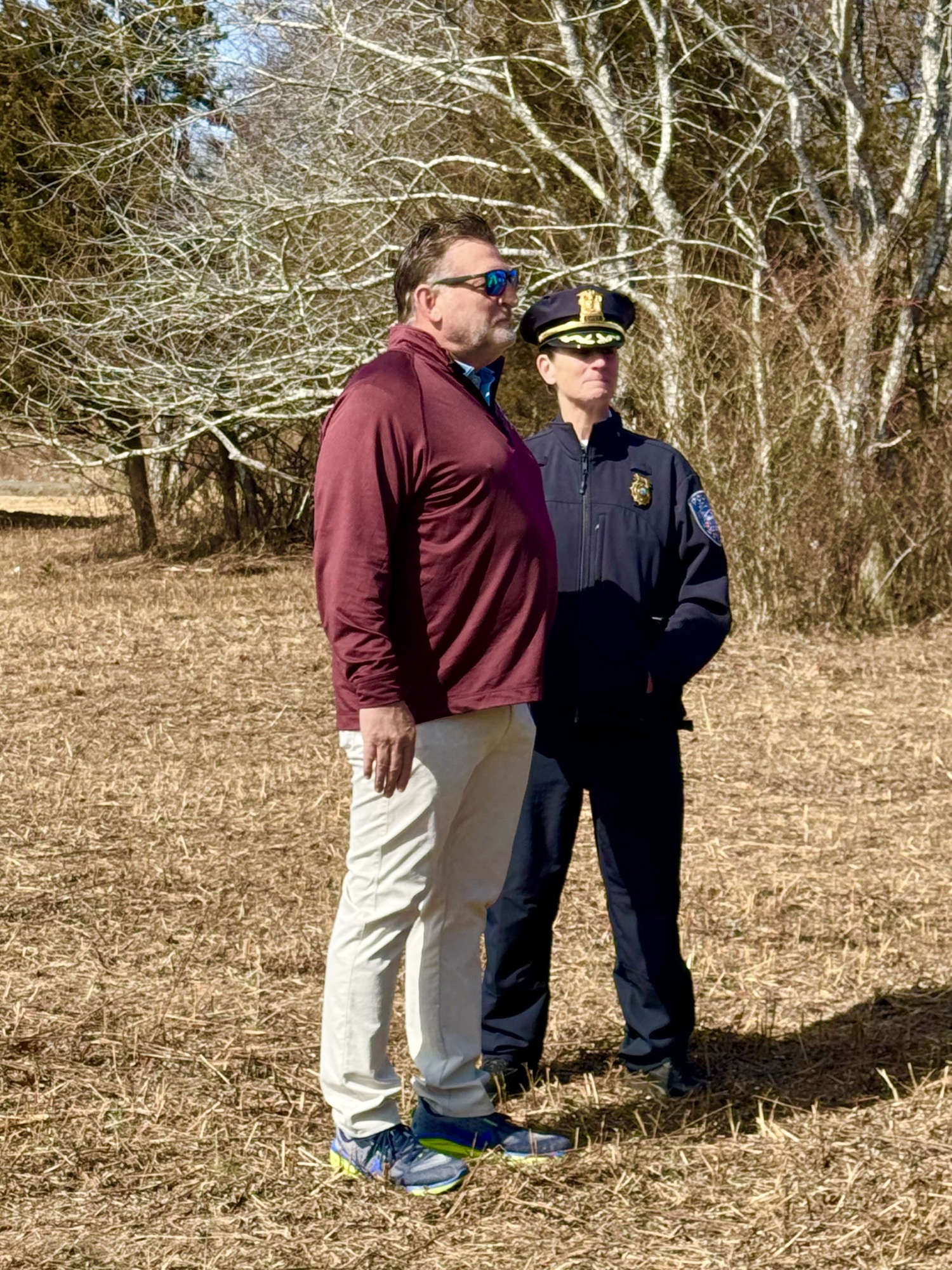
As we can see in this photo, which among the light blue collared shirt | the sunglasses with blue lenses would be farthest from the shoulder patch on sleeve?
the sunglasses with blue lenses

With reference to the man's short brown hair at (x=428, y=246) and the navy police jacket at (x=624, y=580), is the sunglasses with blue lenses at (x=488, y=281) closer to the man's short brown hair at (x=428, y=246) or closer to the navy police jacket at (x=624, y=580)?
the man's short brown hair at (x=428, y=246)

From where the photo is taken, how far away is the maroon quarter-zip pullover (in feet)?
9.77

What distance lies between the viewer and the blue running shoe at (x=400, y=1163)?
3.20 m

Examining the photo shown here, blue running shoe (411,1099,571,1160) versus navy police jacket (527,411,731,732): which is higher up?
navy police jacket (527,411,731,732)

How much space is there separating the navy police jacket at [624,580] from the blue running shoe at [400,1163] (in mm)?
1015

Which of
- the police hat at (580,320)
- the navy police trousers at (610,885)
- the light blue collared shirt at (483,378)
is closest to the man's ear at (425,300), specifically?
the light blue collared shirt at (483,378)

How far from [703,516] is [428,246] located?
1043 millimetres

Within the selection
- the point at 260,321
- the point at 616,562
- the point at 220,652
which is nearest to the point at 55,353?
the point at 260,321

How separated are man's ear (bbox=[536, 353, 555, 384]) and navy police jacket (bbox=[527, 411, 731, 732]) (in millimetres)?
119

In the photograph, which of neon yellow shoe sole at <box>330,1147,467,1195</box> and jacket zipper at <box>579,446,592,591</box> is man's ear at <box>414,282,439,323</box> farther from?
neon yellow shoe sole at <box>330,1147,467,1195</box>

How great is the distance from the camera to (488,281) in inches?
123

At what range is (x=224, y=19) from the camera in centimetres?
1245

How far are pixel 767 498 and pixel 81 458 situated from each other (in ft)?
34.9

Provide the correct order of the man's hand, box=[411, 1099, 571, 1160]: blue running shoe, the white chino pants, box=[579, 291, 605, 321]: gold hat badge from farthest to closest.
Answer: box=[579, 291, 605, 321]: gold hat badge < box=[411, 1099, 571, 1160]: blue running shoe < the white chino pants < the man's hand
